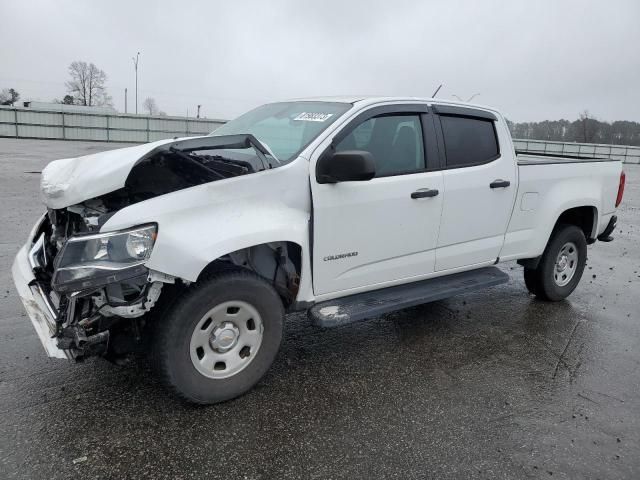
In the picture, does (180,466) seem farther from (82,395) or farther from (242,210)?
(242,210)

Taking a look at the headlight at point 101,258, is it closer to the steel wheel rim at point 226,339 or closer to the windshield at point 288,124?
the steel wheel rim at point 226,339

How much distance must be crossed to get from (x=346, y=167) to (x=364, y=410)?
1.55 metres

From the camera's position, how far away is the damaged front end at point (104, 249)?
8.82ft

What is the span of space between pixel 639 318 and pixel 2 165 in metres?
17.1

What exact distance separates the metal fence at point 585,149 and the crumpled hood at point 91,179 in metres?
35.7

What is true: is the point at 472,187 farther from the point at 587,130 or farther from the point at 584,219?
the point at 587,130

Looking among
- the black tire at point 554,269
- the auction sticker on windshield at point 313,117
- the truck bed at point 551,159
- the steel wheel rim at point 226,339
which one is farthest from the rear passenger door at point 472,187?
the steel wheel rim at point 226,339

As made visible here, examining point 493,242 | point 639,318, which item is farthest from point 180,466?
point 639,318

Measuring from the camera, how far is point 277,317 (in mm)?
3268

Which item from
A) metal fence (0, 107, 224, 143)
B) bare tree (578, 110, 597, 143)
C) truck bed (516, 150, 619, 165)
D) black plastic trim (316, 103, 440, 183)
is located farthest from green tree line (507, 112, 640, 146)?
black plastic trim (316, 103, 440, 183)

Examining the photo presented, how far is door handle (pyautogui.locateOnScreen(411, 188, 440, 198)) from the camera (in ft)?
12.7

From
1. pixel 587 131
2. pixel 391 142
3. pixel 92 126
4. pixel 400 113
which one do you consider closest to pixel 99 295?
pixel 391 142

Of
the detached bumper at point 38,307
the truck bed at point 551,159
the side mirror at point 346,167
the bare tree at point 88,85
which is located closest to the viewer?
the detached bumper at point 38,307

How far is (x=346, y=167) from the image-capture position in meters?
3.23
